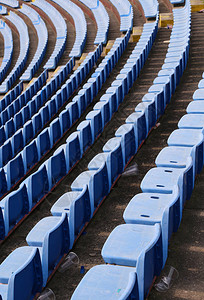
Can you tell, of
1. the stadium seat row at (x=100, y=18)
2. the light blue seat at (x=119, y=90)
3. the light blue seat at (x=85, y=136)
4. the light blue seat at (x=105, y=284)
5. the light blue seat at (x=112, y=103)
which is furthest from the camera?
the stadium seat row at (x=100, y=18)

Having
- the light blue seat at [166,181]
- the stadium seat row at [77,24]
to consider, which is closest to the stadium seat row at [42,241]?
the light blue seat at [166,181]

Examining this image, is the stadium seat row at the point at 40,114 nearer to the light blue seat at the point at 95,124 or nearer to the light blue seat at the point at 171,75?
the light blue seat at the point at 95,124

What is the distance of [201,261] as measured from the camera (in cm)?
239

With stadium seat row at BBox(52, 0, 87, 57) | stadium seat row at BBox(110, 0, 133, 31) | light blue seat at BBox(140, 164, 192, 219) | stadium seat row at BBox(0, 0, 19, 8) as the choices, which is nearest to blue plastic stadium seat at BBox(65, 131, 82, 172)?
light blue seat at BBox(140, 164, 192, 219)

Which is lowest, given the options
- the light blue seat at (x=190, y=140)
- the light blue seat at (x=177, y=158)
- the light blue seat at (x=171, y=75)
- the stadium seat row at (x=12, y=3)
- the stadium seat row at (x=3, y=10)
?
the light blue seat at (x=177, y=158)

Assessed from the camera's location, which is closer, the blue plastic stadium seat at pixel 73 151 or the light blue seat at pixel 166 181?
the light blue seat at pixel 166 181

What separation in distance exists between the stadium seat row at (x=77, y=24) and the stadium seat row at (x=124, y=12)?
973 millimetres

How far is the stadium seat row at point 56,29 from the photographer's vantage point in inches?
349

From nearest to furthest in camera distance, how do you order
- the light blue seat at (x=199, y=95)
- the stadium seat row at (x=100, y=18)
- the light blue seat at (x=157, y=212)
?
the light blue seat at (x=157, y=212)
the light blue seat at (x=199, y=95)
the stadium seat row at (x=100, y=18)

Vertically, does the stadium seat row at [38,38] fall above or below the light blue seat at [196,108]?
above

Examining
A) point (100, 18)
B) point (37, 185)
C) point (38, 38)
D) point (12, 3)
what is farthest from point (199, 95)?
point (12, 3)

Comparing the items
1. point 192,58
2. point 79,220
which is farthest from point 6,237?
point 192,58

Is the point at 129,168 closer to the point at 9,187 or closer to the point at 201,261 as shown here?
the point at 9,187

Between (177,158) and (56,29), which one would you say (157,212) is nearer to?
(177,158)
